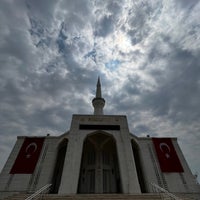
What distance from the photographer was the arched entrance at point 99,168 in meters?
18.2

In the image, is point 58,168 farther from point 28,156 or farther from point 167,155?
point 167,155

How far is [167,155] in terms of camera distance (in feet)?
63.2

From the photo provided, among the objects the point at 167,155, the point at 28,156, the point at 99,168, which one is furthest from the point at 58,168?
the point at 167,155

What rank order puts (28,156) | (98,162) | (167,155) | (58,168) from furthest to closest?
(58,168) < (98,162) < (167,155) < (28,156)

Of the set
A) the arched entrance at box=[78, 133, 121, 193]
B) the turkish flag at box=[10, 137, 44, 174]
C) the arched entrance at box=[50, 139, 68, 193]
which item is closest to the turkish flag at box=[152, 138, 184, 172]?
the arched entrance at box=[78, 133, 121, 193]

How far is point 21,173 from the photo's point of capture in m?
16.9

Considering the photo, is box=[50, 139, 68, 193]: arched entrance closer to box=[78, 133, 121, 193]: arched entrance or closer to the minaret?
box=[78, 133, 121, 193]: arched entrance

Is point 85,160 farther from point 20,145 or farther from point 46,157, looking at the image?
point 20,145

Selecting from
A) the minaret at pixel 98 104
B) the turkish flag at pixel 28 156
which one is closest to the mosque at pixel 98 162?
the turkish flag at pixel 28 156

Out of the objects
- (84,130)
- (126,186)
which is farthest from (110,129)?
(126,186)

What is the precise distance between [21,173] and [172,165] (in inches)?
703

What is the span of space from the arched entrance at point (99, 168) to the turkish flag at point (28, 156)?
6147mm

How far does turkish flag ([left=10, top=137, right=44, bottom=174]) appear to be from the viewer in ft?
56.4

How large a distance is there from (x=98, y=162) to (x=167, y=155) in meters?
9.01
